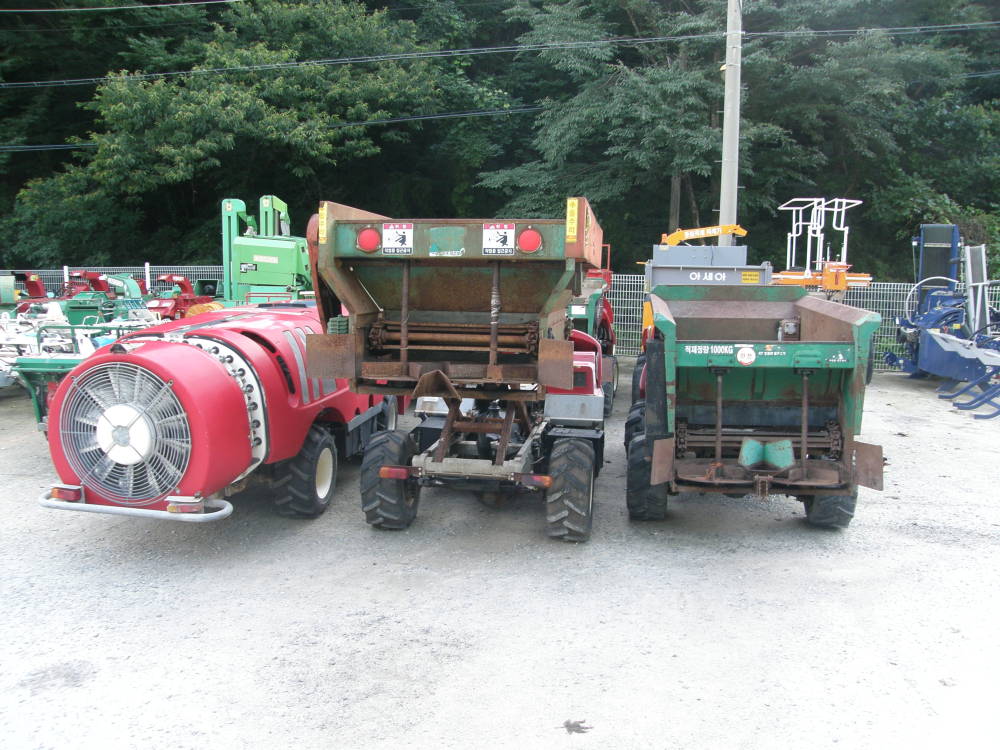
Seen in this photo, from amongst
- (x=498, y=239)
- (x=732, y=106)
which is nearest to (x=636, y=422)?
(x=498, y=239)

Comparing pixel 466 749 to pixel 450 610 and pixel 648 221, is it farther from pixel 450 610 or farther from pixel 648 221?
pixel 648 221

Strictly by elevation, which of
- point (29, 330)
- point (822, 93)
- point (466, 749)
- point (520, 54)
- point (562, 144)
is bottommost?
point (466, 749)

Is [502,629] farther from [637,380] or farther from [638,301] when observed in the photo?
[638,301]

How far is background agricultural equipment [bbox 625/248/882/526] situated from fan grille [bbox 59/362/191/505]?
10.8 feet

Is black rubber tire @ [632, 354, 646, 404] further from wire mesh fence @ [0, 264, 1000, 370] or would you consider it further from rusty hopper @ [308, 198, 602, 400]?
wire mesh fence @ [0, 264, 1000, 370]

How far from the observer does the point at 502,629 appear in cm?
456

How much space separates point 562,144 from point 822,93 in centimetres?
634

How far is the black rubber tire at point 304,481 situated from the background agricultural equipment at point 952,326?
922 centimetres

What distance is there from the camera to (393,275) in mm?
6004

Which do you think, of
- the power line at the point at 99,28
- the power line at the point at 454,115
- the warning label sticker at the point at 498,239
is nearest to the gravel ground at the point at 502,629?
the warning label sticker at the point at 498,239

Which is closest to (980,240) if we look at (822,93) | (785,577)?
(822,93)

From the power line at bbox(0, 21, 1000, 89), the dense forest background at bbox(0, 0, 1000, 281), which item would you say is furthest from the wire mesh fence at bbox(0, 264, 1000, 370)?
the power line at bbox(0, 21, 1000, 89)

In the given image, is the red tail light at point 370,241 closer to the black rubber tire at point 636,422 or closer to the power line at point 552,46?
the black rubber tire at point 636,422

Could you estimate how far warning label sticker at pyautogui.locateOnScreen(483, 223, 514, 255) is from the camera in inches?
215
